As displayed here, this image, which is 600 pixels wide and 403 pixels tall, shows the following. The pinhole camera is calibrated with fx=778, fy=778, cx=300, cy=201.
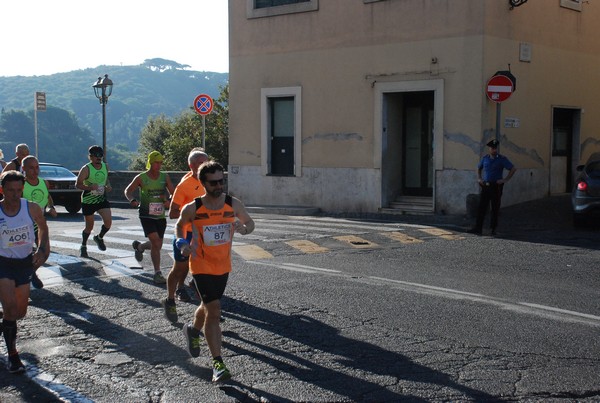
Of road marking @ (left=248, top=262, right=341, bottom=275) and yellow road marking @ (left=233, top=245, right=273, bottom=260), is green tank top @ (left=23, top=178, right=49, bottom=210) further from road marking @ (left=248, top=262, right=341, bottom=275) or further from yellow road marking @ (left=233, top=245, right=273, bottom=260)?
yellow road marking @ (left=233, top=245, right=273, bottom=260)

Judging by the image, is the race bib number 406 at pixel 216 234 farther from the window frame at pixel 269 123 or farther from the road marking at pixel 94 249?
the window frame at pixel 269 123

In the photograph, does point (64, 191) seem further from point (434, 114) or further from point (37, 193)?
point (37, 193)

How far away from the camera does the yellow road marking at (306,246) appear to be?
12925mm

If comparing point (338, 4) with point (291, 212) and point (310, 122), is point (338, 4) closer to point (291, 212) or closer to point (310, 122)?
point (310, 122)

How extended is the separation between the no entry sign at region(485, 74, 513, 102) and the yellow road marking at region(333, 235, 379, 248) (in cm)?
476

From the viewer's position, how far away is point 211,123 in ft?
182

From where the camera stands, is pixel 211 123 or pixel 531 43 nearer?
pixel 531 43

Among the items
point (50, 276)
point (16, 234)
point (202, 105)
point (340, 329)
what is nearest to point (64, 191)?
point (202, 105)

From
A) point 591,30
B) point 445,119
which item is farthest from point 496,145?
point 591,30

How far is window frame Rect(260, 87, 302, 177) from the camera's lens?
2117 centimetres

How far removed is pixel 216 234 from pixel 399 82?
45.3 ft

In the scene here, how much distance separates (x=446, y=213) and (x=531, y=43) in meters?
4.85

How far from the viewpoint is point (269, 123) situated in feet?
72.4

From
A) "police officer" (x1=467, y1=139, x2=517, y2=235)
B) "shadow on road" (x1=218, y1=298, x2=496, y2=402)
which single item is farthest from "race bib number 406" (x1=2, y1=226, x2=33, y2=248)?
"police officer" (x1=467, y1=139, x2=517, y2=235)
